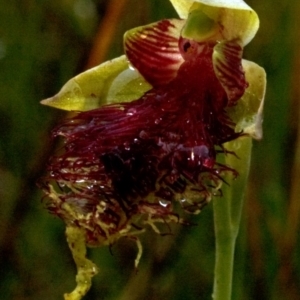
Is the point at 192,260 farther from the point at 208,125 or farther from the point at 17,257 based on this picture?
the point at 208,125

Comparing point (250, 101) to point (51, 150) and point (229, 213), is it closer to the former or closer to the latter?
point (229, 213)

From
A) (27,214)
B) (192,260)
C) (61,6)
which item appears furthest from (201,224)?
(61,6)

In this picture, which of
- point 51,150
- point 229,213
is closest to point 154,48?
point 229,213

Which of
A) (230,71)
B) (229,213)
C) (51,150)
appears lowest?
(51,150)

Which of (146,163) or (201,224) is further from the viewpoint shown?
(201,224)

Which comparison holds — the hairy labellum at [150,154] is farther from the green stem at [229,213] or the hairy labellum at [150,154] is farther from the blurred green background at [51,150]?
the blurred green background at [51,150]

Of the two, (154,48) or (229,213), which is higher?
(154,48)

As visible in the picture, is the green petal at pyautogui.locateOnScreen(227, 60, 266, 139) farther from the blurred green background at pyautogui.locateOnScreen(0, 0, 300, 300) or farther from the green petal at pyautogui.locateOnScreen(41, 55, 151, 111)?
the blurred green background at pyautogui.locateOnScreen(0, 0, 300, 300)

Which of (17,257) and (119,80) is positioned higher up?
(119,80)
